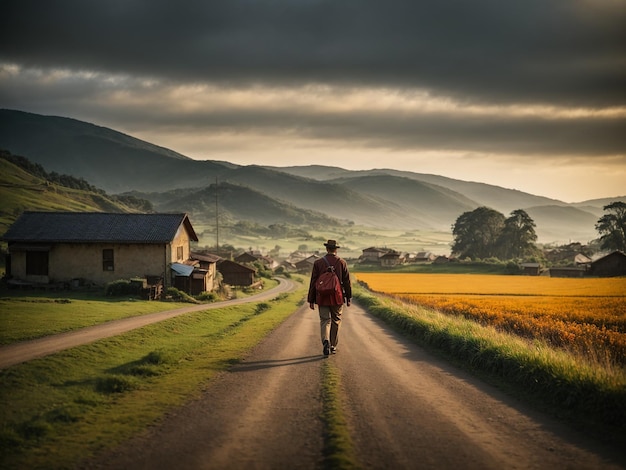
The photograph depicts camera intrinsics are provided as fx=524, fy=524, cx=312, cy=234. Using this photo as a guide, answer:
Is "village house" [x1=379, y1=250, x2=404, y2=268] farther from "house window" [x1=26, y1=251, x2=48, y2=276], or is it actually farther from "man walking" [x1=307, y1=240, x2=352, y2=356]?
"man walking" [x1=307, y1=240, x2=352, y2=356]

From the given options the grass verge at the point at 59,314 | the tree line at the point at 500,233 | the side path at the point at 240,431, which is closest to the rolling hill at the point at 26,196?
the grass verge at the point at 59,314

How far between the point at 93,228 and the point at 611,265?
92.5m

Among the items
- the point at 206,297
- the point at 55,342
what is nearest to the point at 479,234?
the point at 206,297

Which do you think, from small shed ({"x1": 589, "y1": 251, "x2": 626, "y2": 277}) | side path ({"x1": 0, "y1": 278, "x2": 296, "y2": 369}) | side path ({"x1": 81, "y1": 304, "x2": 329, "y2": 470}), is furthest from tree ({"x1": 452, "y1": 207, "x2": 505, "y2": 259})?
side path ({"x1": 81, "y1": 304, "x2": 329, "y2": 470})

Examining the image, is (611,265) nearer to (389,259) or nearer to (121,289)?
(389,259)

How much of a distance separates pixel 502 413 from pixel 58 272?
45.8m

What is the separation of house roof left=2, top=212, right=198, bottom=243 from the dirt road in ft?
126

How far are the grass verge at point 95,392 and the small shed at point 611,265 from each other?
98402 millimetres

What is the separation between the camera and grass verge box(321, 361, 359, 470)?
21.1 ft

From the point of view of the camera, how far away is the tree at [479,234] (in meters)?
155

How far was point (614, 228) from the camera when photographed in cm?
13438

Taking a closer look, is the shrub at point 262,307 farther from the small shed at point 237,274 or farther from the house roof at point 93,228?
the small shed at point 237,274

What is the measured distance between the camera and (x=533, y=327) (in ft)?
76.2

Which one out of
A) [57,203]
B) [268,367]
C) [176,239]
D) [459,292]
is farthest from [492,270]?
[57,203]
